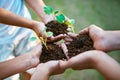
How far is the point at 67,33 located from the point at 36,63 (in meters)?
0.22

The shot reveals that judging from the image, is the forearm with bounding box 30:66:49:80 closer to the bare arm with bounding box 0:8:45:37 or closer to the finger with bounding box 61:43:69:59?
the finger with bounding box 61:43:69:59

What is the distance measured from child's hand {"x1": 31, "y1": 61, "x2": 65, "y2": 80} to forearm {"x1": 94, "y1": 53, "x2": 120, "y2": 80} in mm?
177

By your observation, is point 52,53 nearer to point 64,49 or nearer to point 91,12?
point 64,49

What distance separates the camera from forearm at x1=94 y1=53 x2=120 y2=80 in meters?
0.92

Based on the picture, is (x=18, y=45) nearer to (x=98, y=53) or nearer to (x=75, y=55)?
(x=75, y=55)

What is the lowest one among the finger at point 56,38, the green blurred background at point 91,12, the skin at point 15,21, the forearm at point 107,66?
the green blurred background at point 91,12

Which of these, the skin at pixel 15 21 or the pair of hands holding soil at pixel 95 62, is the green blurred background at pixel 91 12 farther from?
the pair of hands holding soil at pixel 95 62

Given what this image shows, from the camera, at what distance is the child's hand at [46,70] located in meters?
1.00

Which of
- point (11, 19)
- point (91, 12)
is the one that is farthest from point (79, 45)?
point (91, 12)

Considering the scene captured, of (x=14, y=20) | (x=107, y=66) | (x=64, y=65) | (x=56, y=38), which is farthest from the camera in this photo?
(x=14, y=20)

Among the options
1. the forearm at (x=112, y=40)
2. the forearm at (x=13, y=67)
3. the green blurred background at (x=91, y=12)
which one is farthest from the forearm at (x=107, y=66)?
the green blurred background at (x=91, y=12)

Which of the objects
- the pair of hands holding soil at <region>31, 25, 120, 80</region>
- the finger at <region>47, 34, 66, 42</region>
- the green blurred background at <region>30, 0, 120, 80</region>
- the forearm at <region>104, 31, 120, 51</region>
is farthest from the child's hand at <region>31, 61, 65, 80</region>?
the green blurred background at <region>30, 0, 120, 80</region>

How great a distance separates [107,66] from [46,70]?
0.85 ft

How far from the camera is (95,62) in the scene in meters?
1.01
